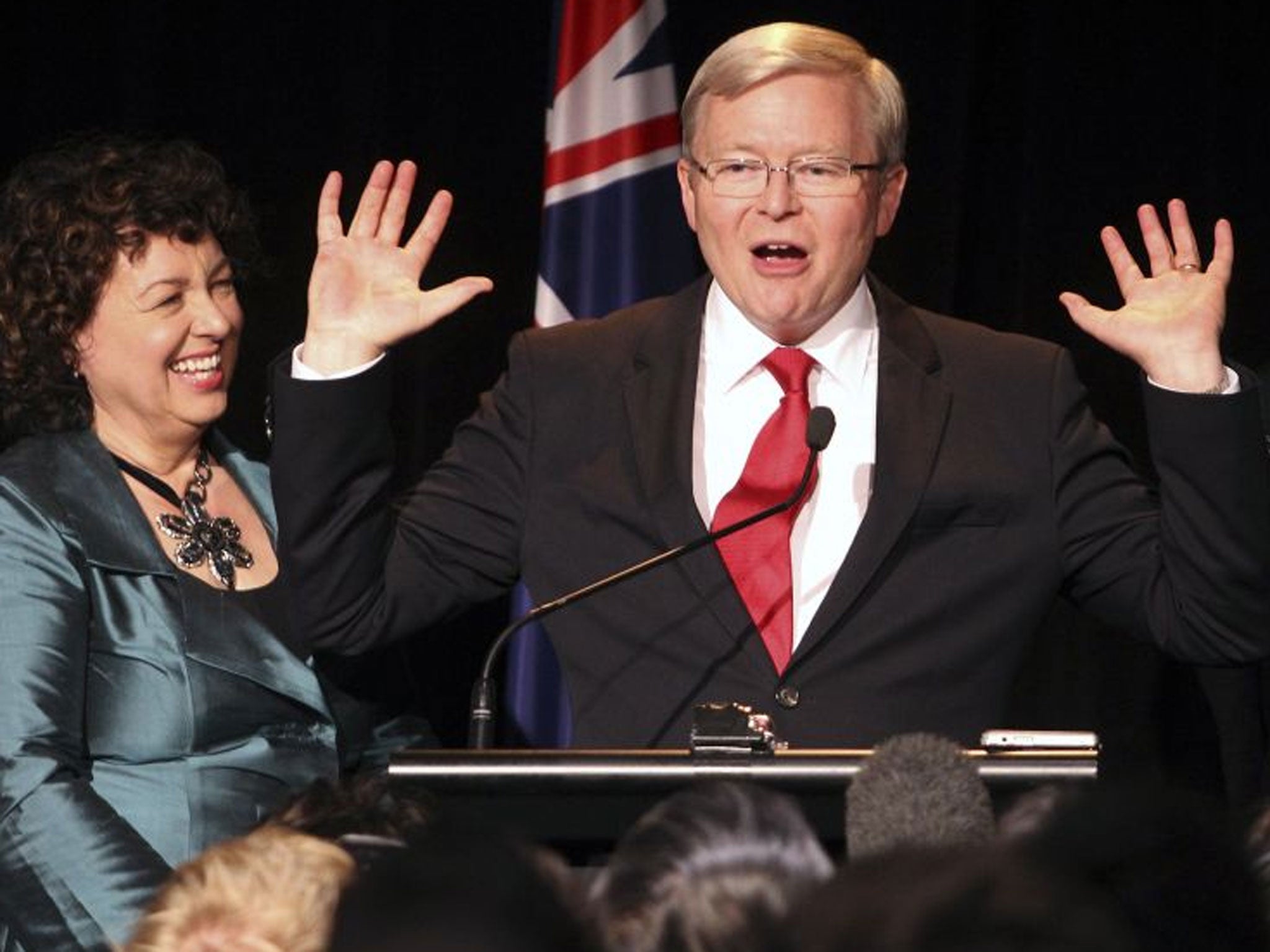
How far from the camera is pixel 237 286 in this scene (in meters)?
3.71

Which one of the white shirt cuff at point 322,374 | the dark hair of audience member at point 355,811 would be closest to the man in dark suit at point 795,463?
the white shirt cuff at point 322,374

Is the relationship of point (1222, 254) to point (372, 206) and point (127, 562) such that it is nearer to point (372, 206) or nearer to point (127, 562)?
point (372, 206)

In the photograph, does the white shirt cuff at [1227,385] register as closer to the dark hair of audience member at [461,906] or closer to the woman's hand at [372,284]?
the woman's hand at [372,284]

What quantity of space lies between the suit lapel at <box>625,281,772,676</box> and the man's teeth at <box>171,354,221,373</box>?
653mm

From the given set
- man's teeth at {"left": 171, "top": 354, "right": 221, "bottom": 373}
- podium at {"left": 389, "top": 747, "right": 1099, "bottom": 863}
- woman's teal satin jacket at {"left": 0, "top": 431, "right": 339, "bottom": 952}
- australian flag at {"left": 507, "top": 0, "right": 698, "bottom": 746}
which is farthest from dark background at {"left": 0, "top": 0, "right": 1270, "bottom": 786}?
podium at {"left": 389, "top": 747, "right": 1099, "bottom": 863}

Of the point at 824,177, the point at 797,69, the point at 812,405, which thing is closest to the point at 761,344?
the point at 812,405

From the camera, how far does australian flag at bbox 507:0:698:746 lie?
3.76m

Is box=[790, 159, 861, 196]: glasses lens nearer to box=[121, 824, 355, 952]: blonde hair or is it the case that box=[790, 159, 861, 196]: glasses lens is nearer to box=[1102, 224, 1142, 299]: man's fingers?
box=[1102, 224, 1142, 299]: man's fingers

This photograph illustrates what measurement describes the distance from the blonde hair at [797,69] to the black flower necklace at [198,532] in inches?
31.6

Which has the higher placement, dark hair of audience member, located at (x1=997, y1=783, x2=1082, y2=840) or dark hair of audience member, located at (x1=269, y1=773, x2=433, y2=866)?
dark hair of audience member, located at (x1=997, y1=783, x2=1082, y2=840)

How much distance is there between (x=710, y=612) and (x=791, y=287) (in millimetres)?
401

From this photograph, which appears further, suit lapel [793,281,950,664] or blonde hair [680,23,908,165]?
blonde hair [680,23,908,165]

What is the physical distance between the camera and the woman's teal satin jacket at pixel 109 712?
8.96 feet

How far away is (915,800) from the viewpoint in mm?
1419
